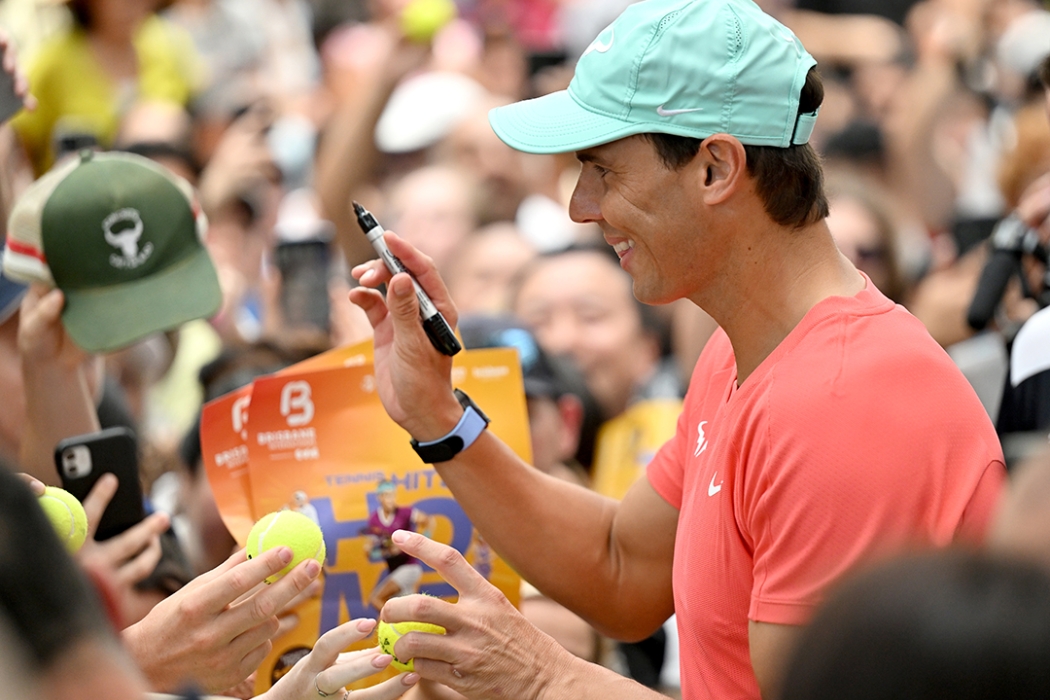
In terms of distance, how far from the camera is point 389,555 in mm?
2688

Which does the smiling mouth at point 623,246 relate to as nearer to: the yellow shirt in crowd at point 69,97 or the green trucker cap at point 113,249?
the green trucker cap at point 113,249

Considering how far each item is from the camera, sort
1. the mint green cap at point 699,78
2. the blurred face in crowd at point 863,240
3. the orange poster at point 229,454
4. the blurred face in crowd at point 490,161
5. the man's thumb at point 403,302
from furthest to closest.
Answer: the blurred face in crowd at point 490,161 < the blurred face in crowd at point 863,240 < the orange poster at point 229,454 < the man's thumb at point 403,302 < the mint green cap at point 699,78

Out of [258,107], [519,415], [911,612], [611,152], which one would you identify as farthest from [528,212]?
[911,612]

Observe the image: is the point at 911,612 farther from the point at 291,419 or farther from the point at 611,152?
the point at 291,419

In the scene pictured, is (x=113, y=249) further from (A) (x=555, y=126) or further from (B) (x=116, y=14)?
(B) (x=116, y=14)

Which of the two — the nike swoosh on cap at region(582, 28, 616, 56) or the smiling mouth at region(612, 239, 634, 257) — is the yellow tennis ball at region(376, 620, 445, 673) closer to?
the smiling mouth at region(612, 239, 634, 257)

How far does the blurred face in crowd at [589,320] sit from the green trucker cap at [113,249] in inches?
68.3

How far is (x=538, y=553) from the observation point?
2594 millimetres

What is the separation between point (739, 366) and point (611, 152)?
1.40 ft

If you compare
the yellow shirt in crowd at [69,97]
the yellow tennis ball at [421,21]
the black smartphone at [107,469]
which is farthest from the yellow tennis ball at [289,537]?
the yellow tennis ball at [421,21]

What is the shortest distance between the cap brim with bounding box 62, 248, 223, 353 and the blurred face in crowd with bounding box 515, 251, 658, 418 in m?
1.71

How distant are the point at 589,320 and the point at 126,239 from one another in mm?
2068

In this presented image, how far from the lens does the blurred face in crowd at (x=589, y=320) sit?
4.85m

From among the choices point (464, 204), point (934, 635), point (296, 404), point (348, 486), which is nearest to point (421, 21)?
point (464, 204)
